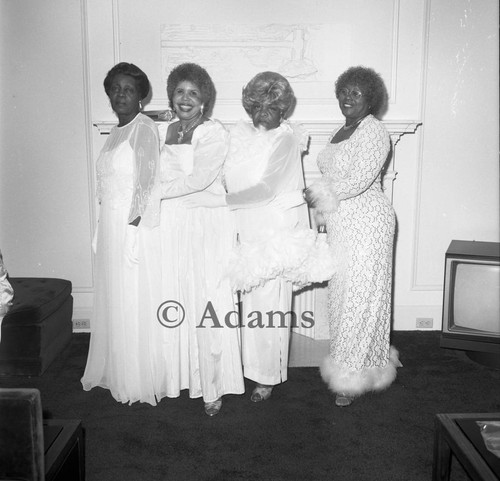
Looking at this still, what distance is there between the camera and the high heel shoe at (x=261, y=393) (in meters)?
2.83

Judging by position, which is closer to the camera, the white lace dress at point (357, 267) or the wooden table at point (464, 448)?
the wooden table at point (464, 448)

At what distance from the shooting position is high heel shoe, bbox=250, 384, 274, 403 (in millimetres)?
2826

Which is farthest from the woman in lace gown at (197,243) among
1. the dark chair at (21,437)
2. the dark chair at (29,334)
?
the dark chair at (21,437)

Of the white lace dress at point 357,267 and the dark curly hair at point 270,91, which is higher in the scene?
the dark curly hair at point 270,91

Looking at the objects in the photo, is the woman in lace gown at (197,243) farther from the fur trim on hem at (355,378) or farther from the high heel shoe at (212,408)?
the fur trim on hem at (355,378)

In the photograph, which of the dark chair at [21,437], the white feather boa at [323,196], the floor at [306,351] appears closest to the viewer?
the dark chair at [21,437]

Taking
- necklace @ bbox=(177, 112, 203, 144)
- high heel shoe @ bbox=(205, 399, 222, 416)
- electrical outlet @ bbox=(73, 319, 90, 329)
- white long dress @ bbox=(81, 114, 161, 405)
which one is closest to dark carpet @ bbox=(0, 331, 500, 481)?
high heel shoe @ bbox=(205, 399, 222, 416)

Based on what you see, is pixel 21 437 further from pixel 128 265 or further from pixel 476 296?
pixel 476 296

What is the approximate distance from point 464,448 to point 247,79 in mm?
2624

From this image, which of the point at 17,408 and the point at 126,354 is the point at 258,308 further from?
the point at 17,408

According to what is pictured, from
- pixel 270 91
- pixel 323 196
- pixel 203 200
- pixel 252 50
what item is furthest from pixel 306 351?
pixel 252 50

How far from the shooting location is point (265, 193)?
2635 mm

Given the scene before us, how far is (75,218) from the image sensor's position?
3.79 meters

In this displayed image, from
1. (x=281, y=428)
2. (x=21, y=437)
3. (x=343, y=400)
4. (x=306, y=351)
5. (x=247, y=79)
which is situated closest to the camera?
(x=21, y=437)
